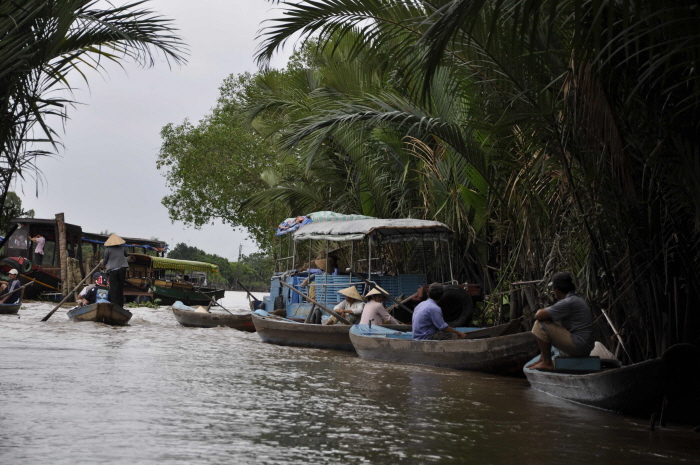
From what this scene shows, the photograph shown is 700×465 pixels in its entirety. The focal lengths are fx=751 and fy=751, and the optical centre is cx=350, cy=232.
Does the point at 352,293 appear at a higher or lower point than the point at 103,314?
higher

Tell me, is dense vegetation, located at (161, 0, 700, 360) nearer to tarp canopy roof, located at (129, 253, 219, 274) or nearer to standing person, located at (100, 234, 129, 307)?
standing person, located at (100, 234, 129, 307)

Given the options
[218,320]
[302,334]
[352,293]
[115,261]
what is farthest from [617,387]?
[218,320]

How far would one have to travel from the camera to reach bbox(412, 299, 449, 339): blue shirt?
32.5 feet

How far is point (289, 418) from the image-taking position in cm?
573

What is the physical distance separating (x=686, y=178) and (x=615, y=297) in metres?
2.46

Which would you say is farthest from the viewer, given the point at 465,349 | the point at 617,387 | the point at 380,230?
the point at 380,230

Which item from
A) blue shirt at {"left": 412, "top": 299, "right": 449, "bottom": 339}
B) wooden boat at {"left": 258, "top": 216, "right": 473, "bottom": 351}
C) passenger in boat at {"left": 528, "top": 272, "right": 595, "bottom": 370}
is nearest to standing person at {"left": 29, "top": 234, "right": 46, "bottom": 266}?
wooden boat at {"left": 258, "top": 216, "right": 473, "bottom": 351}

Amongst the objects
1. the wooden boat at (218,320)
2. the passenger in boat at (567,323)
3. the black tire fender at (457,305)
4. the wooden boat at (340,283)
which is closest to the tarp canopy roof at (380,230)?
the wooden boat at (340,283)

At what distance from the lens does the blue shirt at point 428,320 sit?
390 inches

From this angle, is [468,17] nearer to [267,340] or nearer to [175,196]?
[267,340]

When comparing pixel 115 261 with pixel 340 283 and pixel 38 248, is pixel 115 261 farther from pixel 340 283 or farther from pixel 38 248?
pixel 38 248

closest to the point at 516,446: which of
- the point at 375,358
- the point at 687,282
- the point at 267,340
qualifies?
the point at 687,282

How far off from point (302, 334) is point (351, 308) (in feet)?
3.17

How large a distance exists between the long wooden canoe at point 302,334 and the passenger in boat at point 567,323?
4.77 meters
